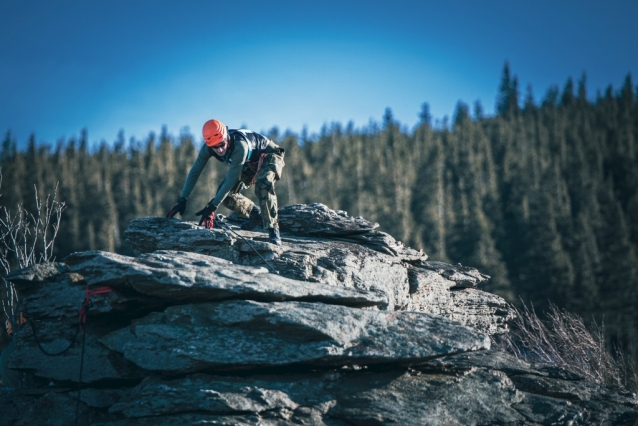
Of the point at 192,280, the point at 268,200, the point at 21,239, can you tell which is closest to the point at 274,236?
the point at 268,200

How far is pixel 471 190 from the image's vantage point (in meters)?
96.2

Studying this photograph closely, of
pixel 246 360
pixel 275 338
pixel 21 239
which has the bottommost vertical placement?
pixel 246 360

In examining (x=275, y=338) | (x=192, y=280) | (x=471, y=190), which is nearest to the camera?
(x=275, y=338)

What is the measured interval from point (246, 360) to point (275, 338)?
1.93 feet

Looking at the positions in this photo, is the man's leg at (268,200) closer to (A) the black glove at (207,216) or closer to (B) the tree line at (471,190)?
(A) the black glove at (207,216)

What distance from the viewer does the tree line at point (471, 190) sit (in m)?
63.8

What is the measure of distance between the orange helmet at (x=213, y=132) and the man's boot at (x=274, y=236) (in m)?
2.10

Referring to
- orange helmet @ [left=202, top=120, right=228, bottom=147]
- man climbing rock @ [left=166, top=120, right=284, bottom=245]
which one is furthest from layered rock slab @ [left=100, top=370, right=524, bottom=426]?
orange helmet @ [left=202, top=120, right=228, bottom=147]

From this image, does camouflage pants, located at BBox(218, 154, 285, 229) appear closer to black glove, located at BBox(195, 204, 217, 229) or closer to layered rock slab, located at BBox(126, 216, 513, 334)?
layered rock slab, located at BBox(126, 216, 513, 334)

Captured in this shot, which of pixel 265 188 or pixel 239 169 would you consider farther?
pixel 265 188

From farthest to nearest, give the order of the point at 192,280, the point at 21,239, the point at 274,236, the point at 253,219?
the point at 21,239
the point at 253,219
the point at 274,236
the point at 192,280

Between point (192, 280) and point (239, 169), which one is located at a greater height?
point (239, 169)

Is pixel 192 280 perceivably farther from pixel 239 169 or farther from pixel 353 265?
pixel 353 265

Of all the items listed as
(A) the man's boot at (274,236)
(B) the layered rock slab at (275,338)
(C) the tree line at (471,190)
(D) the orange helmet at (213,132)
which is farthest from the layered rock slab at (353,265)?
(C) the tree line at (471,190)
